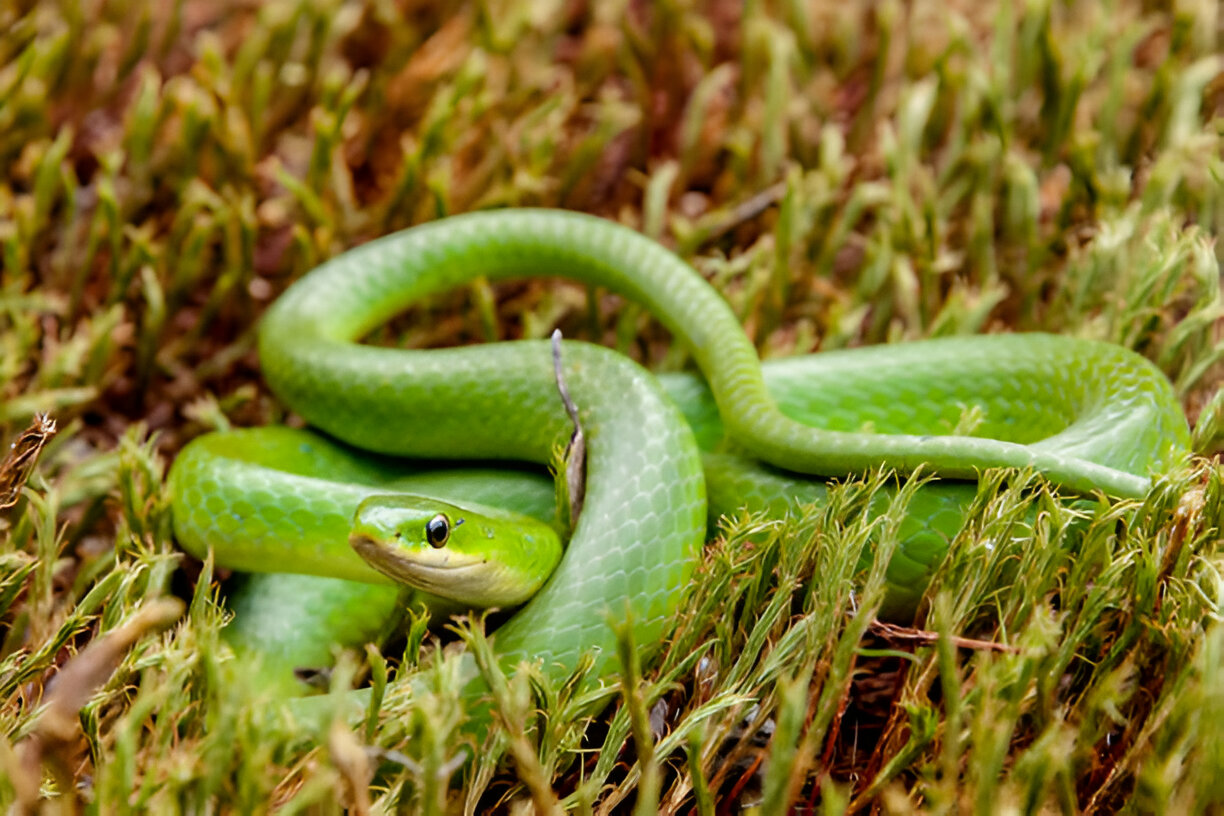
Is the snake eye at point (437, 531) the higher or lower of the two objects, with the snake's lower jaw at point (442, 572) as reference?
higher

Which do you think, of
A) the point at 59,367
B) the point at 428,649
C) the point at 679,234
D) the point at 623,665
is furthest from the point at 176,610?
the point at 679,234

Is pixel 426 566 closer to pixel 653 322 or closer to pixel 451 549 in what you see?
pixel 451 549

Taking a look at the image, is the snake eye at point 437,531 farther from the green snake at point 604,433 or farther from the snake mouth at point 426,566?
the green snake at point 604,433

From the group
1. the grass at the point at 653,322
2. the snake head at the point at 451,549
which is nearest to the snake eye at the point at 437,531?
the snake head at the point at 451,549

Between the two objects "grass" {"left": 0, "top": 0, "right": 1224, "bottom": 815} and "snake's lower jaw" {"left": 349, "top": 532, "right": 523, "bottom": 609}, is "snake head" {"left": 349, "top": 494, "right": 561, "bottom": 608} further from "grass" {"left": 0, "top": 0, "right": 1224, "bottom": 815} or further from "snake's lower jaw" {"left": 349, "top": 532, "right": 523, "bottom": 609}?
"grass" {"left": 0, "top": 0, "right": 1224, "bottom": 815}

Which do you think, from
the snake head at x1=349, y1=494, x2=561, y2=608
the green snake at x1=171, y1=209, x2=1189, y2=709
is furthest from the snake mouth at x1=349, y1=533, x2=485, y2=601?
the green snake at x1=171, y1=209, x2=1189, y2=709

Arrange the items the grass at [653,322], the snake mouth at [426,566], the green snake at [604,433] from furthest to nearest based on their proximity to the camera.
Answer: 1. the green snake at [604,433]
2. the snake mouth at [426,566]
3. the grass at [653,322]

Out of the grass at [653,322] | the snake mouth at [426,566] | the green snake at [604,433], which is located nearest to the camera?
the grass at [653,322]

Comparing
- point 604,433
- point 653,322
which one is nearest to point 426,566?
point 604,433

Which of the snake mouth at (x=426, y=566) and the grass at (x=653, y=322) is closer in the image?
the grass at (x=653, y=322)
